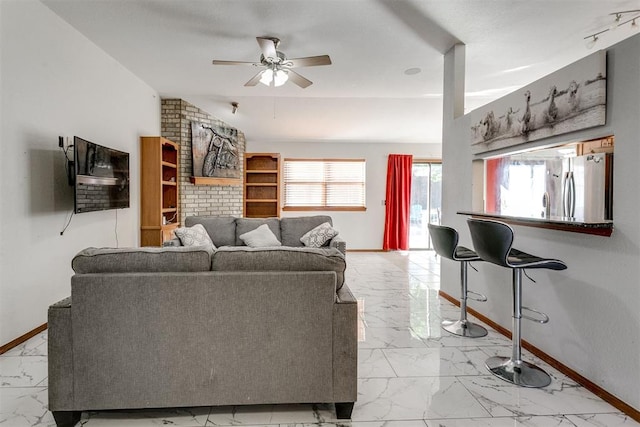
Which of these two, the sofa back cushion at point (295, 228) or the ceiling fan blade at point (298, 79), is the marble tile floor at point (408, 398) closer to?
the sofa back cushion at point (295, 228)

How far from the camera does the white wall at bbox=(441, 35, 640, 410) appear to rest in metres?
1.77

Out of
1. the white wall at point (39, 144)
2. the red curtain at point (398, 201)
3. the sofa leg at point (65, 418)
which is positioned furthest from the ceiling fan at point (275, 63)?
the red curtain at point (398, 201)

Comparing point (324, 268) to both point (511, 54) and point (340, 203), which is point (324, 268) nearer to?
point (511, 54)

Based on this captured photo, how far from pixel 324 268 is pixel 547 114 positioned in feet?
6.32

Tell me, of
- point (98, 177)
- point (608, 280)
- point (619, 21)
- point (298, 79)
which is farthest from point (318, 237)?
point (619, 21)

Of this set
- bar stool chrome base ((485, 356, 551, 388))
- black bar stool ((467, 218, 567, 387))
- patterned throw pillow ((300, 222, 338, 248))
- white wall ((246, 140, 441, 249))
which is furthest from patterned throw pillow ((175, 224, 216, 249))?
white wall ((246, 140, 441, 249))

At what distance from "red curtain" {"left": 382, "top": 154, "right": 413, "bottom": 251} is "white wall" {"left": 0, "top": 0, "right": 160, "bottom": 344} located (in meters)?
5.47

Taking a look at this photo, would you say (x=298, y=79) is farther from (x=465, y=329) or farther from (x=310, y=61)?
(x=465, y=329)

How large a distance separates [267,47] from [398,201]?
515cm

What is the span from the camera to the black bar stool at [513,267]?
204 centimetres

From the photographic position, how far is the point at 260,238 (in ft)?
13.6

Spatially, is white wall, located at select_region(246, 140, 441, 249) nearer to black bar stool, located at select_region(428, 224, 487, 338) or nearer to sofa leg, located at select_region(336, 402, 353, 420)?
black bar stool, located at select_region(428, 224, 487, 338)

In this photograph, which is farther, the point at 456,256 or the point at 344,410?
the point at 456,256

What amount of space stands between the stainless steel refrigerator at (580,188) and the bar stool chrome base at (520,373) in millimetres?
1025
